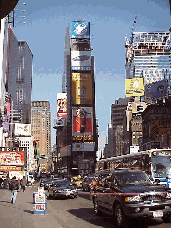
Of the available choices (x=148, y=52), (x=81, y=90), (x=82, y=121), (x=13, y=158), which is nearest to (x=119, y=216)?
(x=13, y=158)

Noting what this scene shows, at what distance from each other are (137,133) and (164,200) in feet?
364

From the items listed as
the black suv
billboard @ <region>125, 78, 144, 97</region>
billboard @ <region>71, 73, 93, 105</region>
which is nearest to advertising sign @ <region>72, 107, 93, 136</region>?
billboard @ <region>71, 73, 93, 105</region>

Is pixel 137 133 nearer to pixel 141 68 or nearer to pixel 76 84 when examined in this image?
pixel 76 84

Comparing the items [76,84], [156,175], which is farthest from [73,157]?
[156,175]

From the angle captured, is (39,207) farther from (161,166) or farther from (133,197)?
(161,166)

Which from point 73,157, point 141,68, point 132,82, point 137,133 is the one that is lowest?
point 73,157

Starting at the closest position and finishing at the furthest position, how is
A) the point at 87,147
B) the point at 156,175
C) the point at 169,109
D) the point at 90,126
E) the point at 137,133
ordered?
the point at 156,175 → the point at 169,109 → the point at 137,133 → the point at 90,126 → the point at 87,147

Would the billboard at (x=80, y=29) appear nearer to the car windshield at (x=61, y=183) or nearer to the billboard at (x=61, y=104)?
the billboard at (x=61, y=104)

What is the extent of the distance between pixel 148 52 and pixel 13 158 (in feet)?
490

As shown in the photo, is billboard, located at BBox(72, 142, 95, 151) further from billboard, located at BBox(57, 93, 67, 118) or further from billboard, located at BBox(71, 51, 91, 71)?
billboard, located at BBox(57, 93, 67, 118)

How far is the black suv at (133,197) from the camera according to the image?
11.8m

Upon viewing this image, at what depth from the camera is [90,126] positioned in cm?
12962

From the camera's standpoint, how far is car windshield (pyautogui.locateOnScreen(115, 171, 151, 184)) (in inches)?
533

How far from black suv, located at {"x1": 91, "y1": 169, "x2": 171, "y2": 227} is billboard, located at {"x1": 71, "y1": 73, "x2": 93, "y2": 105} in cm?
11671
